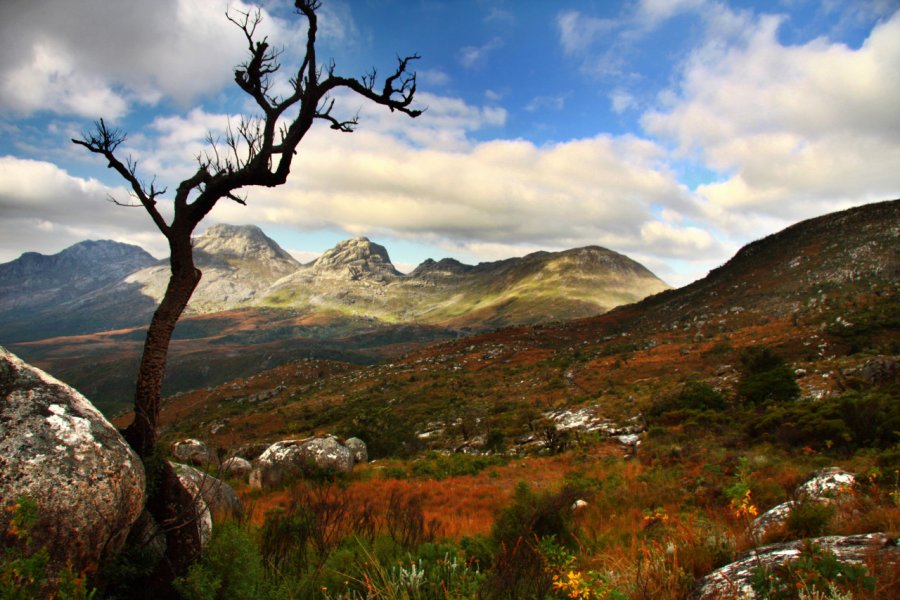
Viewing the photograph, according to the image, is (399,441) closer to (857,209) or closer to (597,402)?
(597,402)

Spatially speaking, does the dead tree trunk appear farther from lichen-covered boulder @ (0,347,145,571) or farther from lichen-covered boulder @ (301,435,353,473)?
lichen-covered boulder @ (301,435,353,473)

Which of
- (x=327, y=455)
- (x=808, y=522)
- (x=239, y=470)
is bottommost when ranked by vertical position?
(x=239, y=470)

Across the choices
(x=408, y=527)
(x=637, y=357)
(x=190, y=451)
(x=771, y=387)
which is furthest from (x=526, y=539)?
(x=637, y=357)

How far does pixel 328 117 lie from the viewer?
19.3 ft

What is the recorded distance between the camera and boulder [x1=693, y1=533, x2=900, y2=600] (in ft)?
Answer: 9.28

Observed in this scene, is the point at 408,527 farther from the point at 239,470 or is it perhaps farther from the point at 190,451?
the point at 190,451

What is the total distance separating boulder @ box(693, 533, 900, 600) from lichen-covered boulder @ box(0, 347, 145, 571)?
449 cm

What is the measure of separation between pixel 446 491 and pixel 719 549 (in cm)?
954

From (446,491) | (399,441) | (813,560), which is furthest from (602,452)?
(813,560)

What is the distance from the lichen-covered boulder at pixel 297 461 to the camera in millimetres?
13750

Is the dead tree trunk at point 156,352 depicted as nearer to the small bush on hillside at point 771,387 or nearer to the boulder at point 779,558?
the boulder at point 779,558

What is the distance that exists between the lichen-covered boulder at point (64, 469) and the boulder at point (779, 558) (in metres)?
4.49

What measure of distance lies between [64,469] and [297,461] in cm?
1183

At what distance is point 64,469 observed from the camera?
3.23 metres
